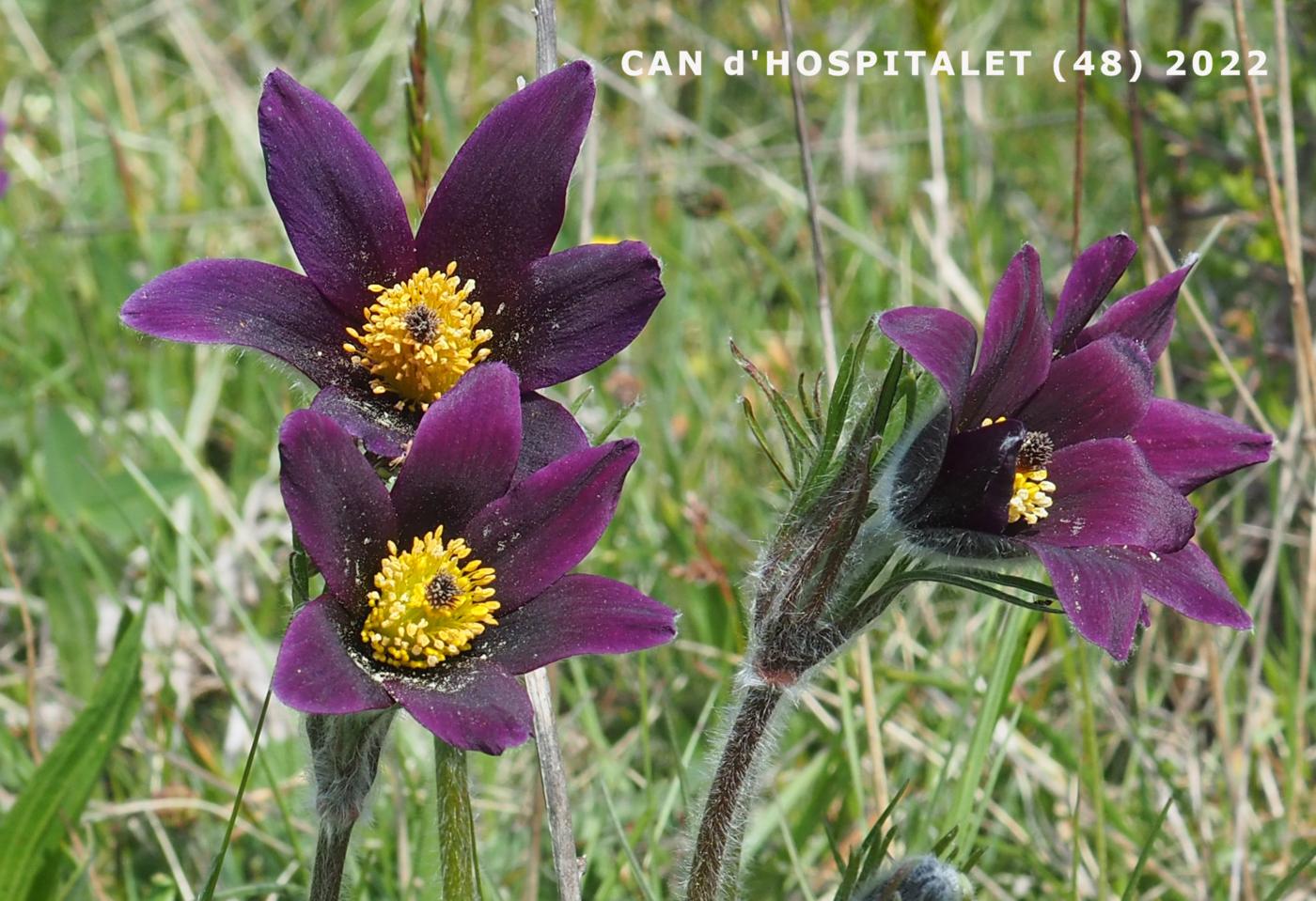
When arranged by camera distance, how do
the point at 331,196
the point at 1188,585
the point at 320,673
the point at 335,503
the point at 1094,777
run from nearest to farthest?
1. the point at 320,673
2. the point at 335,503
3. the point at 1188,585
4. the point at 331,196
5. the point at 1094,777

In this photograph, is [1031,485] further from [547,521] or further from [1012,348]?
[547,521]

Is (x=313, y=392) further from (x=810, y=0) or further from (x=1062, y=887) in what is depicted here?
(x=810, y=0)

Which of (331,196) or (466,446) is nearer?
(466,446)

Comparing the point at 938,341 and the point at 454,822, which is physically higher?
the point at 938,341

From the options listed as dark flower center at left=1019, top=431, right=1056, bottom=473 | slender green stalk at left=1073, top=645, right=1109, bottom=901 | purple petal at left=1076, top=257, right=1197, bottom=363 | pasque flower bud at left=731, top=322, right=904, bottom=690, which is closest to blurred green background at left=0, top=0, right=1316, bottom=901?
slender green stalk at left=1073, top=645, right=1109, bottom=901

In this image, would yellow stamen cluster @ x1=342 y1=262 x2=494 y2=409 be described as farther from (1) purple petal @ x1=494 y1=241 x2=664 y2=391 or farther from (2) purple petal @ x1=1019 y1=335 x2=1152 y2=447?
(2) purple petal @ x1=1019 y1=335 x2=1152 y2=447

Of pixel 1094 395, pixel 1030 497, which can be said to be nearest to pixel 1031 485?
pixel 1030 497

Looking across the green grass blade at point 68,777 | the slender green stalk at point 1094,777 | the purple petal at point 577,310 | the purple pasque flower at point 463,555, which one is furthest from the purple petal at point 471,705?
the slender green stalk at point 1094,777
